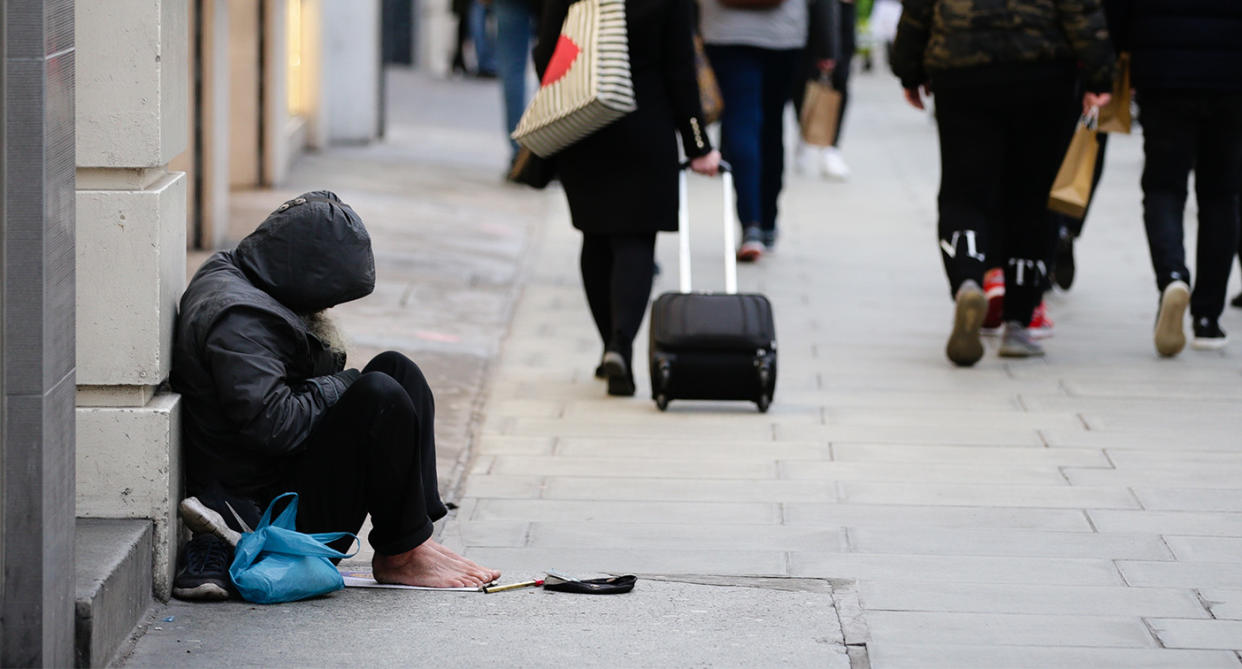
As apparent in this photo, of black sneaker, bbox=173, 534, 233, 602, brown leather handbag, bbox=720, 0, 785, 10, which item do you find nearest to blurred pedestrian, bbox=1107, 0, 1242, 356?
brown leather handbag, bbox=720, 0, 785, 10

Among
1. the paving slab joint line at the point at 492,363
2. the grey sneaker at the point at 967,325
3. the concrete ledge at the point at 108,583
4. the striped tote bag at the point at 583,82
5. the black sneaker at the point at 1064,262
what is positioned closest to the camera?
the concrete ledge at the point at 108,583

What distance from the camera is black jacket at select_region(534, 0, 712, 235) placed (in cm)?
638

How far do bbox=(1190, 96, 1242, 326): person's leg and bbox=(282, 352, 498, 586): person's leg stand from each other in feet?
13.2

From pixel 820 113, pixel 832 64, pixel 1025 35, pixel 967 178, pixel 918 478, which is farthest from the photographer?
pixel 832 64

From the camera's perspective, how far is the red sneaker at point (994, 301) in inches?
292

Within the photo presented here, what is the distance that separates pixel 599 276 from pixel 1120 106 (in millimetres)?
2217

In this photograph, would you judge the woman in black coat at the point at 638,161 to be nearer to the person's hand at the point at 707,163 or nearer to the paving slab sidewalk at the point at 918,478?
the person's hand at the point at 707,163

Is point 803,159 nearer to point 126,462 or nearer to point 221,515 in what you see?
point 221,515

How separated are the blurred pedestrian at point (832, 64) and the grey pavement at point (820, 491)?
4.06 feet

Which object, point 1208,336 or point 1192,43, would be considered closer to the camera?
point 1192,43

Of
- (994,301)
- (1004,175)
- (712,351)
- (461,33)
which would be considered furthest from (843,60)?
(461,33)

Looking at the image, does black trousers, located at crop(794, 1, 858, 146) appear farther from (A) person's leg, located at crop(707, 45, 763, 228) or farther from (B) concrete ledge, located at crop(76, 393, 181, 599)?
(B) concrete ledge, located at crop(76, 393, 181, 599)

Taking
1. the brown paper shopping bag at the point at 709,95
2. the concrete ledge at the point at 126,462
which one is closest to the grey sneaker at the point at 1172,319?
the brown paper shopping bag at the point at 709,95

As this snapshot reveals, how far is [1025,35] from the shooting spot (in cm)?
689
